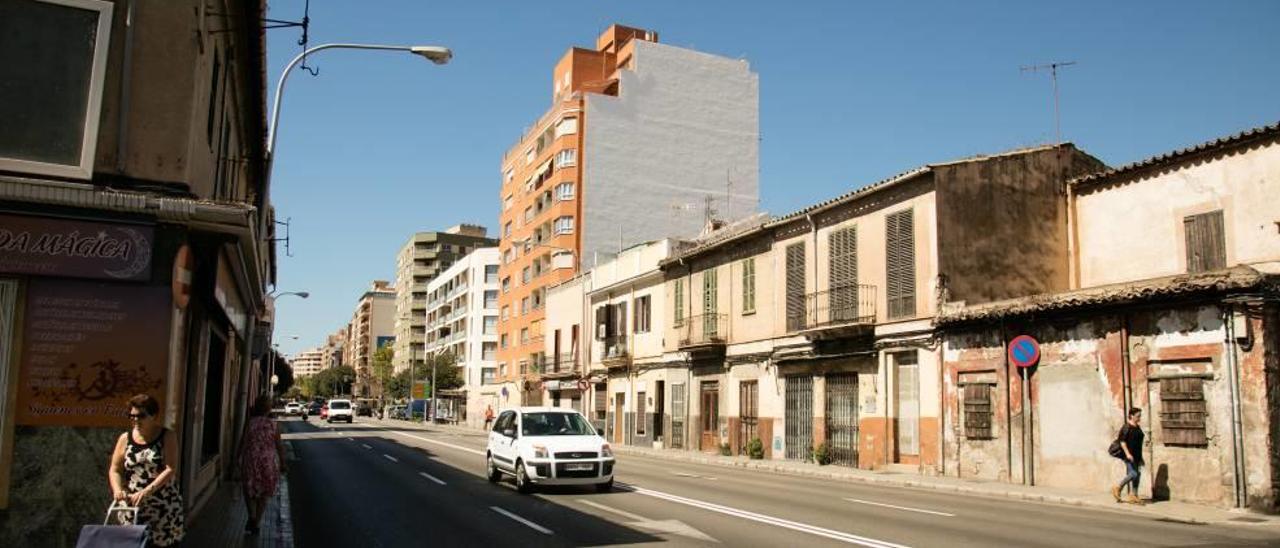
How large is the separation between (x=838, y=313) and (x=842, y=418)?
10.4 ft

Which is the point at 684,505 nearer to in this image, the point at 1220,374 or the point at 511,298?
the point at 1220,374

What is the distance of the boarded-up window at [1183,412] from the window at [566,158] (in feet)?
165

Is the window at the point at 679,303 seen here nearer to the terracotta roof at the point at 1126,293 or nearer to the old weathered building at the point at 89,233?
the terracotta roof at the point at 1126,293

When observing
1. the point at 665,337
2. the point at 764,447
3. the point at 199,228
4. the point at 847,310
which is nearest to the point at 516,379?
the point at 665,337

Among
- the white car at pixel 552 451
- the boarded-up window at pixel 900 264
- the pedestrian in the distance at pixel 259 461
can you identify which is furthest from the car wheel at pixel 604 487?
the boarded-up window at pixel 900 264

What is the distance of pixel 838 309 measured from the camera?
28281 mm

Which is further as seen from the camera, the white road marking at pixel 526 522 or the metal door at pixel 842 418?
the metal door at pixel 842 418

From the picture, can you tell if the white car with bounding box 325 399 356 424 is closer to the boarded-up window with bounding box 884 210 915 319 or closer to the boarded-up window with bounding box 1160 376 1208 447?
the boarded-up window with bounding box 884 210 915 319

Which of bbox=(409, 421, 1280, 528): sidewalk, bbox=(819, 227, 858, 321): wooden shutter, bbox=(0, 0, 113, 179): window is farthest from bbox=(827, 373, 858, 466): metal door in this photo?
bbox=(0, 0, 113, 179): window

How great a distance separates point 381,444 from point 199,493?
70.2 feet

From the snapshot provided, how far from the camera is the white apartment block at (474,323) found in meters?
91.4

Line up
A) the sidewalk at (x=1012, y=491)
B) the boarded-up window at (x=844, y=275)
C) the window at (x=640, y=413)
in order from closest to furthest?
the sidewalk at (x=1012, y=491), the boarded-up window at (x=844, y=275), the window at (x=640, y=413)

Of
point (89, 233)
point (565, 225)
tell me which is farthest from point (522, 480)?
point (565, 225)

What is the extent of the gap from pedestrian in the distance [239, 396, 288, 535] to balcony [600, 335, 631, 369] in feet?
103
